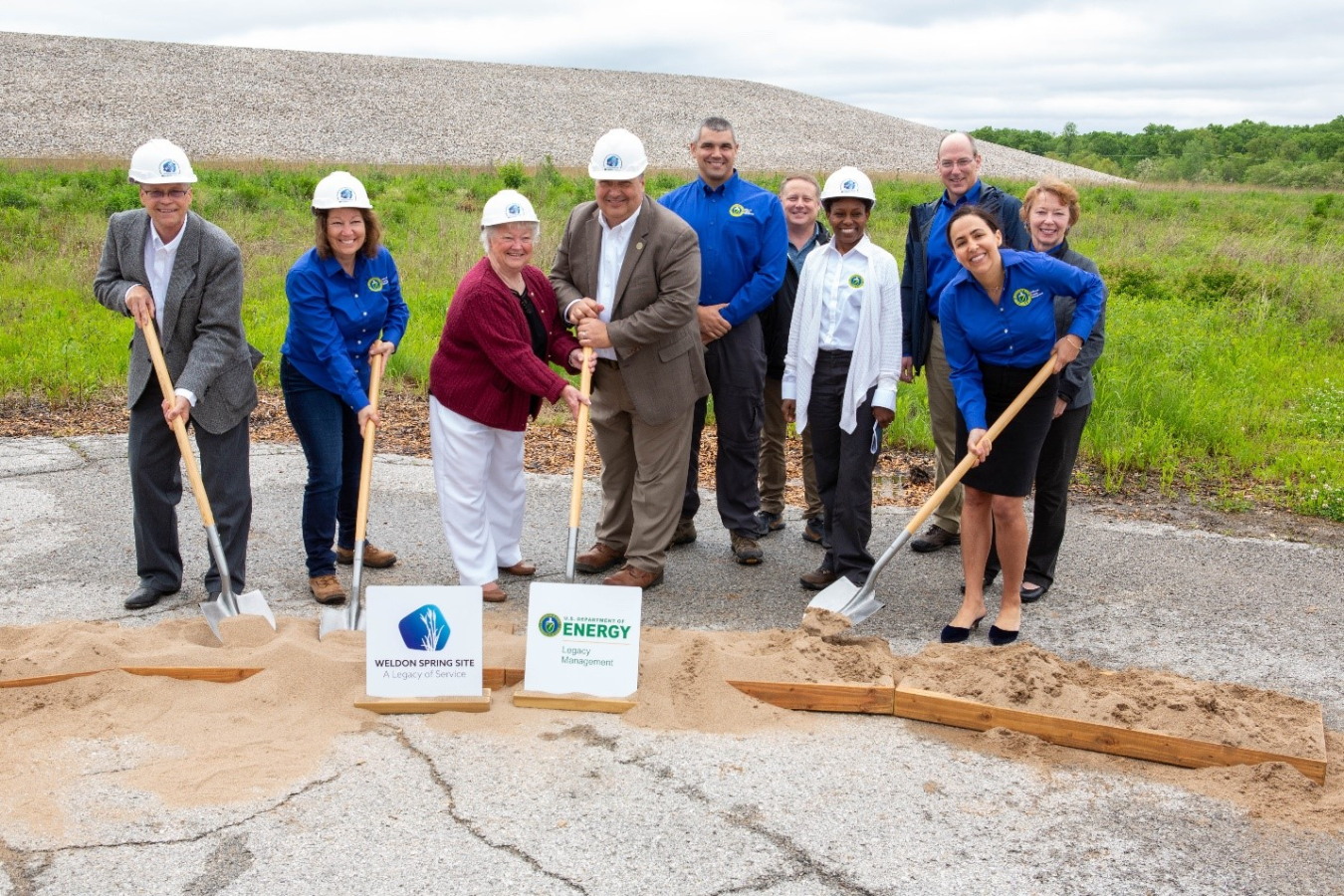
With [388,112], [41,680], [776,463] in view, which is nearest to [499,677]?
[41,680]

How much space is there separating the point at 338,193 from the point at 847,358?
2572 millimetres

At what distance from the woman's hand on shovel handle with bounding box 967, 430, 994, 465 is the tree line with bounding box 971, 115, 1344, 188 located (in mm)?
42737

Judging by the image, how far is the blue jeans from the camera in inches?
224

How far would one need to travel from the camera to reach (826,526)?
6195 mm

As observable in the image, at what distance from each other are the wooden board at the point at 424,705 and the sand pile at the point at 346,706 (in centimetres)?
3

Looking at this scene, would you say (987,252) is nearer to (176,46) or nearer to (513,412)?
(513,412)

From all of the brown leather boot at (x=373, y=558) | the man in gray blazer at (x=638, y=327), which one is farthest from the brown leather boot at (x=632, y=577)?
the brown leather boot at (x=373, y=558)

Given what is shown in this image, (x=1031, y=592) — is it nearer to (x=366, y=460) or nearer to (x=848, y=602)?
(x=848, y=602)

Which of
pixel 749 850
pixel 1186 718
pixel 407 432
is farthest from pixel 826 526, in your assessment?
pixel 407 432

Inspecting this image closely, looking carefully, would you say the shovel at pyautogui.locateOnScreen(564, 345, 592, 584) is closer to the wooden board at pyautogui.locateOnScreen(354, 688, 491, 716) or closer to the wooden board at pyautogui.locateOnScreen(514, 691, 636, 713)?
the wooden board at pyautogui.locateOnScreen(514, 691, 636, 713)

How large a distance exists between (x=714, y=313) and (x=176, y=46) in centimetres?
5972

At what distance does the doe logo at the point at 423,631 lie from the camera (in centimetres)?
438

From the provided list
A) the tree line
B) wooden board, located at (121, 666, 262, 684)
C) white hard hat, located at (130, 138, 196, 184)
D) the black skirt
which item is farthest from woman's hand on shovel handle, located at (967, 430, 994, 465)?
the tree line

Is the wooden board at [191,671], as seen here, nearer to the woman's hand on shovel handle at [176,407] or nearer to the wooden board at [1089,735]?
the woman's hand on shovel handle at [176,407]
